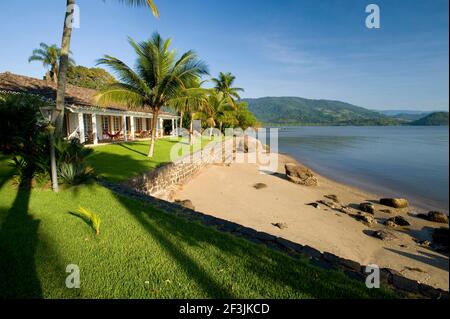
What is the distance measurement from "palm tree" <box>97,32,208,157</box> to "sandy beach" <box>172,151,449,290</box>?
4.62 meters

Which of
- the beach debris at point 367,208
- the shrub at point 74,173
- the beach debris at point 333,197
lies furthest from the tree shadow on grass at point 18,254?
the beach debris at point 333,197

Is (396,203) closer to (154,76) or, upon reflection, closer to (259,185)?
(259,185)

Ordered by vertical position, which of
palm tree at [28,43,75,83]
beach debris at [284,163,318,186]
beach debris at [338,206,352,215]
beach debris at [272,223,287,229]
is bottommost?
beach debris at [338,206,352,215]

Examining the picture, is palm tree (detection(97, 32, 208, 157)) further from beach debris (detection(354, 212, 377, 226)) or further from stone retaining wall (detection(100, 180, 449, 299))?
beach debris (detection(354, 212, 377, 226))

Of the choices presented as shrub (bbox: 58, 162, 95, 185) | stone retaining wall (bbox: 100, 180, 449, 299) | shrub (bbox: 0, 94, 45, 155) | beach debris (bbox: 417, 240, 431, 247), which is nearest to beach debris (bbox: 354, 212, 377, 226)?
beach debris (bbox: 417, 240, 431, 247)

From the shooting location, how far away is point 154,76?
37.2 ft

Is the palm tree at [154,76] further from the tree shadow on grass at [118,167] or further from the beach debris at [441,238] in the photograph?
the beach debris at [441,238]

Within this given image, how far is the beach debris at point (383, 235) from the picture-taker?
7.30m

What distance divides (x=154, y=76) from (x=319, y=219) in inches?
379

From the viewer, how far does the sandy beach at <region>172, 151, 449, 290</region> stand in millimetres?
6137

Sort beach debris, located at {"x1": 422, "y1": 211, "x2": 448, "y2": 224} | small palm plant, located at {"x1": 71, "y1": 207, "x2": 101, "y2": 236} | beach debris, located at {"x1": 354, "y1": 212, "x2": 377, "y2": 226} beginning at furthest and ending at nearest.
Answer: beach debris, located at {"x1": 422, "y1": 211, "x2": 448, "y2": 224}
beach debris, located at {"x1": 354, "y1": 212, "x2": 377, "y2": 226}
small palm plant, located at {"x1": 71, "y1": 207, "x2": 101, "y2": 236}

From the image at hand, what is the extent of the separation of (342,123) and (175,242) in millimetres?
188249

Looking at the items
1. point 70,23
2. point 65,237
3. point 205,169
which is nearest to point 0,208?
point 65,237
